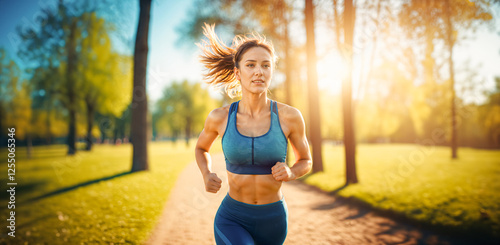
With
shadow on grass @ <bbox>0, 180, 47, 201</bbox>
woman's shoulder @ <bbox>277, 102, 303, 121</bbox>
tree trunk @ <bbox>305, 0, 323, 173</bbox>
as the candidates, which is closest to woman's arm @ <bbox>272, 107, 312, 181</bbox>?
woman's shoulder @ <bbox>277, 102, 303, 121</bbox>

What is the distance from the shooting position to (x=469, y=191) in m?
7.89

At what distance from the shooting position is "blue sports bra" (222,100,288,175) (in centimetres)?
198

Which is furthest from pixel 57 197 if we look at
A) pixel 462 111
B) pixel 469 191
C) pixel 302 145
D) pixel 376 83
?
pixel 462 111

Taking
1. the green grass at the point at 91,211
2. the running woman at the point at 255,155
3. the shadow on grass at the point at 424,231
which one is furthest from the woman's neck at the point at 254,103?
the shadow on grass at the point at 424,231

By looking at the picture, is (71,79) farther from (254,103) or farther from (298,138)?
(298,138)

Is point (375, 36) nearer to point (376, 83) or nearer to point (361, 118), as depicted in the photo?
point (376, 83)

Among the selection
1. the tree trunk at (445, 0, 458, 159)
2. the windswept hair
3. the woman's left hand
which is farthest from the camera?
the tree trunk at (445, 0, 458, 159)

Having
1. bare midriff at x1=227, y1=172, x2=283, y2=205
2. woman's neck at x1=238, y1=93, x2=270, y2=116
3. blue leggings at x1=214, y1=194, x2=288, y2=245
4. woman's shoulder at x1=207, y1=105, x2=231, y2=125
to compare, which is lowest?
blue leggings at x1=214, y1=194, x2=288, y2=245

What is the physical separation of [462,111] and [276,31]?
1752 centimetres

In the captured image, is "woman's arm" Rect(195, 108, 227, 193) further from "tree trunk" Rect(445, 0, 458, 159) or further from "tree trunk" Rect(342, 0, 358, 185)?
"tree trunk" Rect(445, 0, 458, 159)

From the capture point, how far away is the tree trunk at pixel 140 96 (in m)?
11.5

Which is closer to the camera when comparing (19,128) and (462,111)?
(462,111)

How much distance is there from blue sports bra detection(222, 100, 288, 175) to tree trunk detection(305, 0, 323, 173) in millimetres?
9215

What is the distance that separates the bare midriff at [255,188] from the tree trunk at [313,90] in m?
9.32
